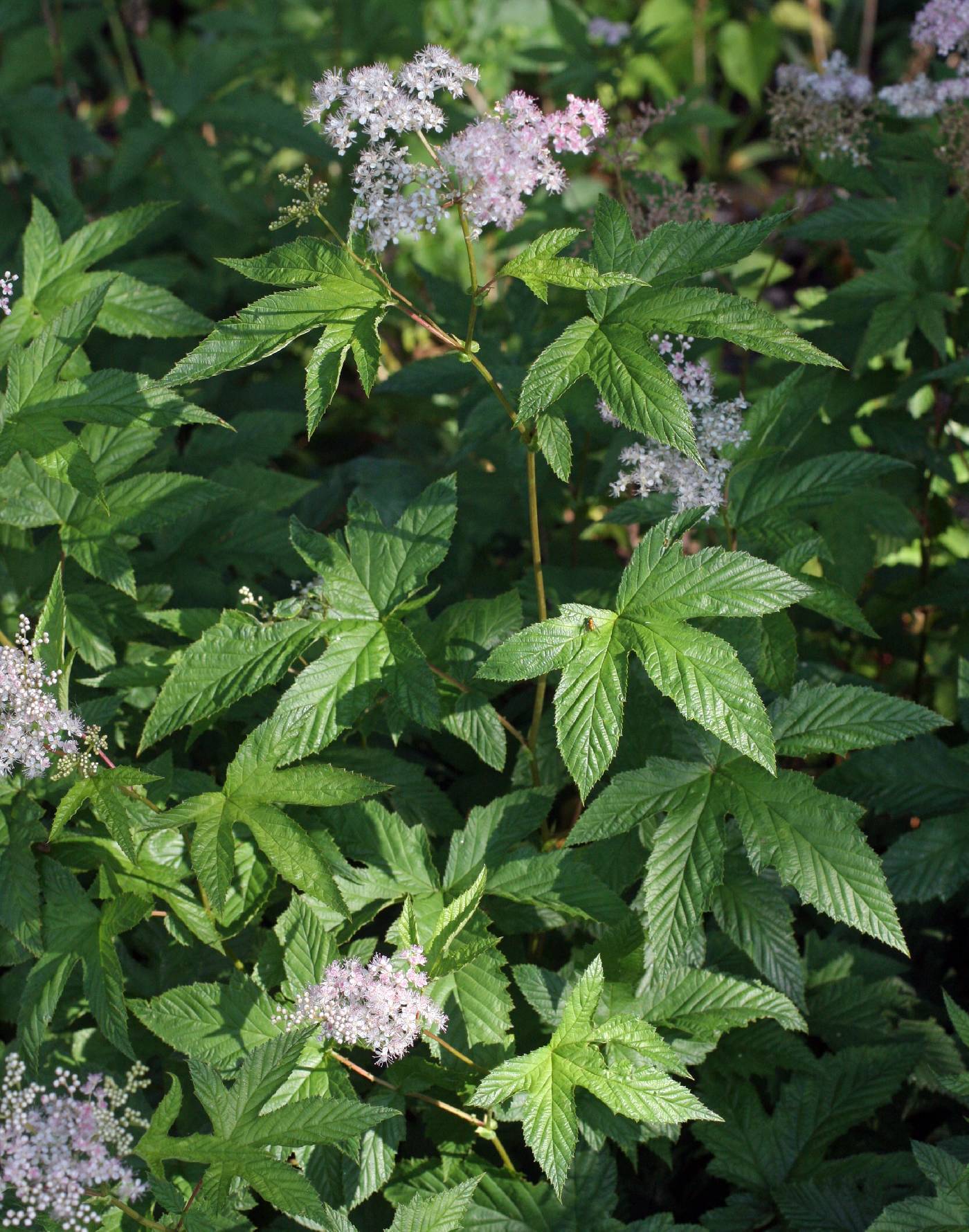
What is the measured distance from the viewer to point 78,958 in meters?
2.25

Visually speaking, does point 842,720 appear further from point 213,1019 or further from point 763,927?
point 213,1019

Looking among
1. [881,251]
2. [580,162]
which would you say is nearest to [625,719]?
[881,251]

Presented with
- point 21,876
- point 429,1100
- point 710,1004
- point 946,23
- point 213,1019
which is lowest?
point 710,1004

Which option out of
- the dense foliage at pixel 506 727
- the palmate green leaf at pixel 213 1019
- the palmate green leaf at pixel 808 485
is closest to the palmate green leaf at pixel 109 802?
the dense foliage at pixel 506 727

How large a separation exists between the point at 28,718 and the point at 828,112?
9.31 feet

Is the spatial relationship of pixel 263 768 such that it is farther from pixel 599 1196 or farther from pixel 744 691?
pixel 599 1196

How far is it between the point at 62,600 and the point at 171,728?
35 cm

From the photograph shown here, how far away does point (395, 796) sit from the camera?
2703mm

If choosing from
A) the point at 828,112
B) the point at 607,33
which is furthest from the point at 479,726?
the point at 607,33

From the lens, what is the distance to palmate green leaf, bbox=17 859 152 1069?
2.16 metres

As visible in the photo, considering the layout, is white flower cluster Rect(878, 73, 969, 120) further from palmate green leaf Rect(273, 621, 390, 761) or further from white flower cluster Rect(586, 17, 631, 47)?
palmate green leaf Rect(273, 621, 390, 761)

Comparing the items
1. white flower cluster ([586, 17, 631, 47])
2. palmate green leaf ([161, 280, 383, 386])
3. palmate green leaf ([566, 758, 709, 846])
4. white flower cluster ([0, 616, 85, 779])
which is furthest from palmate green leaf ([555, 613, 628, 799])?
white flower cluster ([586, 17, 631, 47])

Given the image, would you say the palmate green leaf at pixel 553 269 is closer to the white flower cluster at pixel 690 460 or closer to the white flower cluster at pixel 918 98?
the white flower cluster at pixel 690 460

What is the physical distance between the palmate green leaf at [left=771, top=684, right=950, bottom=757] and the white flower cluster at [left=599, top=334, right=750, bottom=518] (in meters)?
0.47
